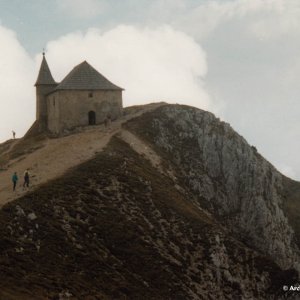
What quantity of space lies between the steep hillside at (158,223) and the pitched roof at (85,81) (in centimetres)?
721

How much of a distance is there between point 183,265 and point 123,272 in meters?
8.21

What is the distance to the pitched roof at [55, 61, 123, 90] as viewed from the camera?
85.9 meters

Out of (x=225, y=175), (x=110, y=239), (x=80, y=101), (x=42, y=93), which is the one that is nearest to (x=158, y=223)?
(x=110, y=239)

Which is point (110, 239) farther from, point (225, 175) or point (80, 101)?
point (225, 175)

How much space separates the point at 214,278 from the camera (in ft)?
182

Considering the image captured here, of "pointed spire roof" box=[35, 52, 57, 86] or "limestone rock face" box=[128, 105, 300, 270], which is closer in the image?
"limestone rock face" box=[128, 105, 300, 270]

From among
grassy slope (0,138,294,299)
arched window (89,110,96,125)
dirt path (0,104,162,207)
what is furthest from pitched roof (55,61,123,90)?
grassy slope (0,138,294,299)

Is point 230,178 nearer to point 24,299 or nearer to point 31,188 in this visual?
point 31,188

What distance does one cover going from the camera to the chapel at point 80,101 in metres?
85.1

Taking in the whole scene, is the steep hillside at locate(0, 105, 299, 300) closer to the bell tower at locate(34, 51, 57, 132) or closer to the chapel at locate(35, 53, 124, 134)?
the chapel at locate(35, 53, 124, 134)

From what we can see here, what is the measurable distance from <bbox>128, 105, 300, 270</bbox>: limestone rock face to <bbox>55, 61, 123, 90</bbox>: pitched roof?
7.85 m

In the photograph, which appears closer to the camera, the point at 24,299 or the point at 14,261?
the point at 24,299

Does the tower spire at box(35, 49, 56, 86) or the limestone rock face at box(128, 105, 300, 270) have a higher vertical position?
the tower spire at box(35, 49, 56, 86)

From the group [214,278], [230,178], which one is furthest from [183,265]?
[230,178]
